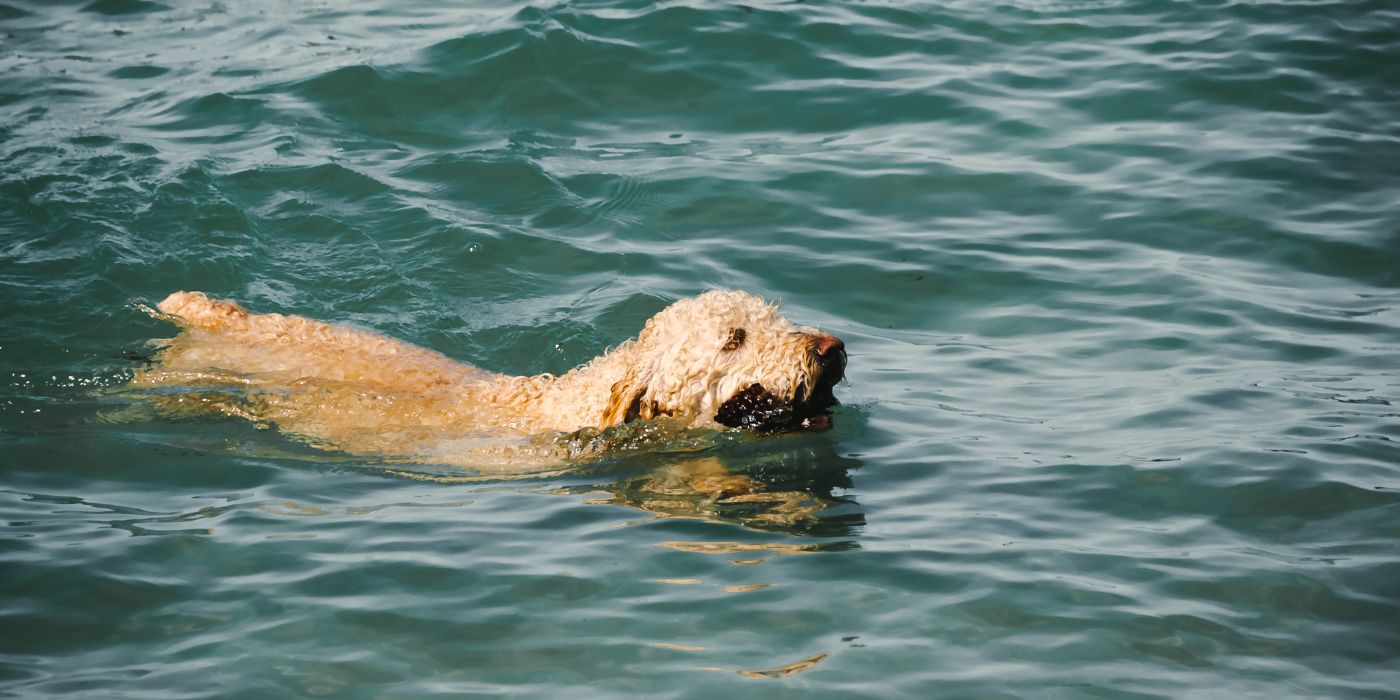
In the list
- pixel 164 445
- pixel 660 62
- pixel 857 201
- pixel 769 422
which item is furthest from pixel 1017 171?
pixel 164 445

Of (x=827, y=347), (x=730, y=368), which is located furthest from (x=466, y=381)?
(x=827, y=347)

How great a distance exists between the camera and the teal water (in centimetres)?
525

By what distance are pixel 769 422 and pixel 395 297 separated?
13.2 feet

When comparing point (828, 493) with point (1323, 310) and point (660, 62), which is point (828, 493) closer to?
point (1323, 310)

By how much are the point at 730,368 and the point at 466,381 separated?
6.47 ft

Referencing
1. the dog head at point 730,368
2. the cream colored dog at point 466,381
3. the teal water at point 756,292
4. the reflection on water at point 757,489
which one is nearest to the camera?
the teal water at point 756,292

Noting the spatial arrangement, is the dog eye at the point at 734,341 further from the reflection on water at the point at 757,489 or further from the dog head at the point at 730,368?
the reflection on water at the point at 757,489

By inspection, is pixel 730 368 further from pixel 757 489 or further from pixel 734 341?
pixel 757 489

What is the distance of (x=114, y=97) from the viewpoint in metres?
13.0

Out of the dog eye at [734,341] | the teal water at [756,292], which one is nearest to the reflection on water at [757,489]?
the teal water at [756,292]

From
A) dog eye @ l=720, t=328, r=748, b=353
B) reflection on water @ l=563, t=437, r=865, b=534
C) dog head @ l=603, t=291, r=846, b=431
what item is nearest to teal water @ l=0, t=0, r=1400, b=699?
reflection on water @ l=563, t=437, r=865, b=534

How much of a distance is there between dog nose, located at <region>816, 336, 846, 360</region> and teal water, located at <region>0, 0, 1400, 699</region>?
76cm

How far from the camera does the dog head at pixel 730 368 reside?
259 inches

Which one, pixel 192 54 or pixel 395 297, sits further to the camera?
pixel 192 54
